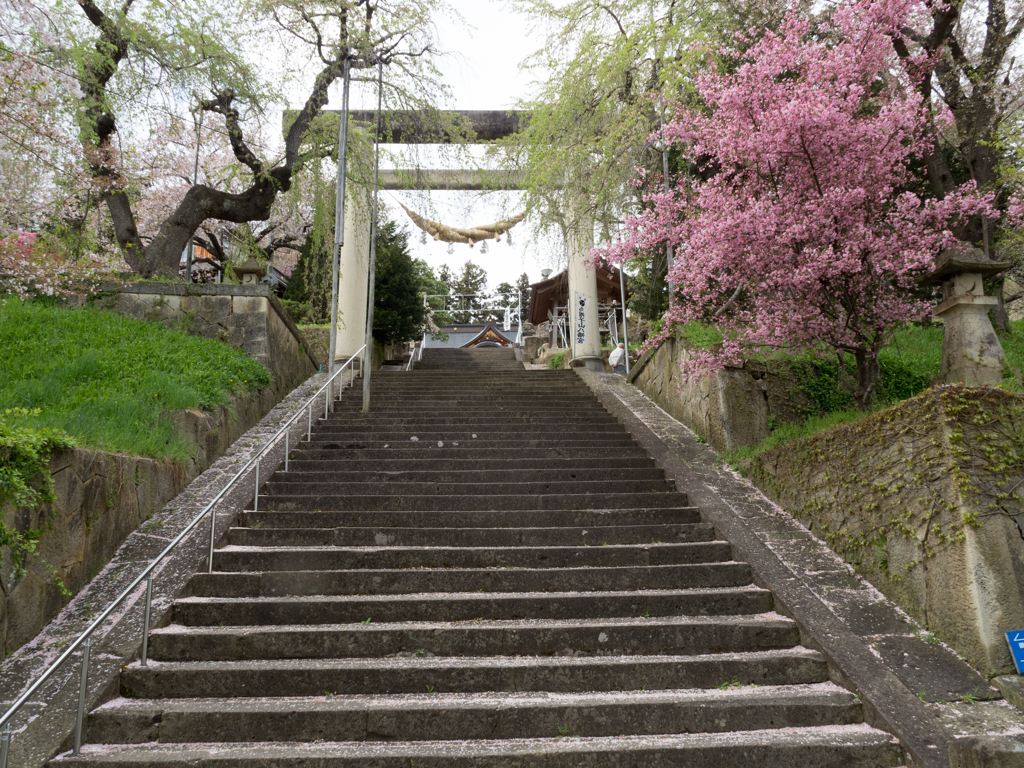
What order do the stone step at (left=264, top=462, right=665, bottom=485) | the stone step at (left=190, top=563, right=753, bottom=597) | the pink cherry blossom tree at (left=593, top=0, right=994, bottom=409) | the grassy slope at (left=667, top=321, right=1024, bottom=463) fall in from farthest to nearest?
the stone step at (left=264, top=462, right=665, bottom=485) → the grassy slope at (left=667, top=321, right=1024, bottom=463) → the pink cherry blossom tree at (left=593, top=0, right=994, bottom=409) → the stone step at (left=190, top=563, right=753, bottom=597)

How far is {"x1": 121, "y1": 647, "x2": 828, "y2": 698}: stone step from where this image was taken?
11.4 ft

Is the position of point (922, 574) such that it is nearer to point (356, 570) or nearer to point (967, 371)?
point (967, 371)

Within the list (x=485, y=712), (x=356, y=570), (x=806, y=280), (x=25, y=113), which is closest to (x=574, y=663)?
(x=485, y=712)

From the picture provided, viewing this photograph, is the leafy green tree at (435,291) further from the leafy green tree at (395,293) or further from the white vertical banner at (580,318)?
the white vertical banner at (580,318)

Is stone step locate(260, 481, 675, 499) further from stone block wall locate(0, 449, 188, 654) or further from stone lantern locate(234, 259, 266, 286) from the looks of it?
stone lantern locate(234, 259, 266, 286)

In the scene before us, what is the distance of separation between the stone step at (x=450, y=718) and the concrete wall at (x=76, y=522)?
82 cm

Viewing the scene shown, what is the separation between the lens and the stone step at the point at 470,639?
373 cm

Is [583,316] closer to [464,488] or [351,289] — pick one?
[351,289]

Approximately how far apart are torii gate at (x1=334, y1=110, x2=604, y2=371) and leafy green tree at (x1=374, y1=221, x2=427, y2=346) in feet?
8.98

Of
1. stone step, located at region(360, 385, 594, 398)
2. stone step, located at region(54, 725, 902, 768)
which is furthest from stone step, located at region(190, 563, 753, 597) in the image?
stone step, located at region(360, 385, 594, 398)

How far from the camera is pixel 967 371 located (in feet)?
17.0

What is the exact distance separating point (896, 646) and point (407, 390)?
7922 mm

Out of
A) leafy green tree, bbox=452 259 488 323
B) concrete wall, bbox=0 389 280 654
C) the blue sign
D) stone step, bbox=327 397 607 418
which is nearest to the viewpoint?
the blue sign

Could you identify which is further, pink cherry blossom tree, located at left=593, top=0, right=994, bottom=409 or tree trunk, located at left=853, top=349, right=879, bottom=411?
tree trunk, located at left=853, top=349, right=879, bottom=411
